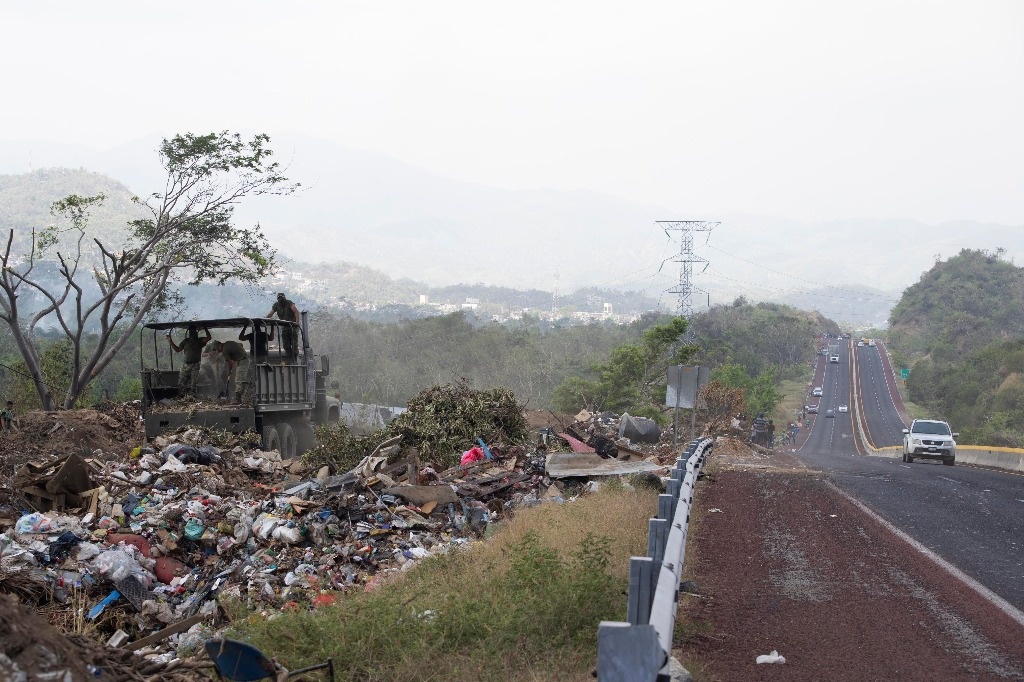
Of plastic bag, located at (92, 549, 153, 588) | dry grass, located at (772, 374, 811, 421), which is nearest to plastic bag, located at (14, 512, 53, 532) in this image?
plastic bag, located at (92, 549, 153, 588)

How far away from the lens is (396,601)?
8.08 m

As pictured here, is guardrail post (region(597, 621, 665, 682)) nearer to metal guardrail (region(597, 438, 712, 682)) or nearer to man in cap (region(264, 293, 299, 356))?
metal guardrail (region(597, 438, 712, 682))

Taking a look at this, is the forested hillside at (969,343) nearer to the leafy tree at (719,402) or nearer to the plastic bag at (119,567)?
the leafy tree at (719,402)

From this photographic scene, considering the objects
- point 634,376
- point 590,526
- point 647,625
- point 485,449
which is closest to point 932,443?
point 485,449

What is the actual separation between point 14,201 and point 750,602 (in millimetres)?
189659

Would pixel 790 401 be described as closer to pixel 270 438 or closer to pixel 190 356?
pixel 270 438

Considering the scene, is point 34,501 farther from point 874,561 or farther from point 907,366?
point 907,366

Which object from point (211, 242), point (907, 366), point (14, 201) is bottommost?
point (907, 366)

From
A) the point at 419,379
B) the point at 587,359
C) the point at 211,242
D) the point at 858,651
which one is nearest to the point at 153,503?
the point at 858,651

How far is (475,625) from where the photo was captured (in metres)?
7.28

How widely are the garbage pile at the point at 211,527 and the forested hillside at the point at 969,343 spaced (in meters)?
48.5

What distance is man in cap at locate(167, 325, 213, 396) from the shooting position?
21.7 m

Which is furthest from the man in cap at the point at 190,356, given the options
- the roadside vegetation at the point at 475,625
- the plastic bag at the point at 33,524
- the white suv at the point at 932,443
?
the white suv at the point at 932,443

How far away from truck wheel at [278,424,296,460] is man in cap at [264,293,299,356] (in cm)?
171
